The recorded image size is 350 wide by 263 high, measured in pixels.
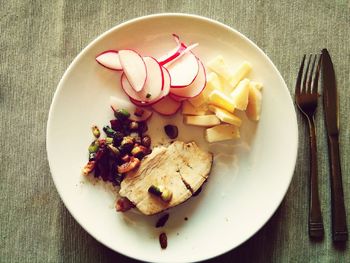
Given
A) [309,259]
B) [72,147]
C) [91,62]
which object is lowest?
[309,259]

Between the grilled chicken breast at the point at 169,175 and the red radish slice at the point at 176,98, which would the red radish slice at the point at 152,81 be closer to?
the red radish slice at the point at 176,98

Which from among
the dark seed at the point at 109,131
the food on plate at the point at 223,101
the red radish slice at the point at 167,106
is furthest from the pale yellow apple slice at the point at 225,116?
the dark seed at the point at 109,131

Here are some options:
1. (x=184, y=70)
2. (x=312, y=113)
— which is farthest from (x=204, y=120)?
(x=312, y=113)

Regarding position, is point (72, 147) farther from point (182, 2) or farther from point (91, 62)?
point (182, 2)

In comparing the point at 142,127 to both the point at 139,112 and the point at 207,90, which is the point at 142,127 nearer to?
the point at 139,112

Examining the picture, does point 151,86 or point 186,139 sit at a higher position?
point 151,86

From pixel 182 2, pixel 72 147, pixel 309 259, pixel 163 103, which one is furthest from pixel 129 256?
pixel 182 2

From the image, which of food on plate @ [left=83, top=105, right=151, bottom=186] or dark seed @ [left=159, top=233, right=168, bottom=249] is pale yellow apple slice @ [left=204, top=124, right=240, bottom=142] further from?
dark seed @ [left=159, top=233, right=168, bottom=249]
